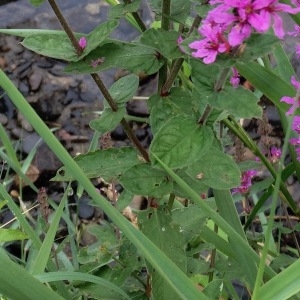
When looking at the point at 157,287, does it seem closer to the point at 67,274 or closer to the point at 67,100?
the point at 67,274

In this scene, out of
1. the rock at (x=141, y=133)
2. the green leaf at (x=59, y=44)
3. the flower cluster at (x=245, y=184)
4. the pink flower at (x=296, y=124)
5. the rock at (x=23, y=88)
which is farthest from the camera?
the rock at (x=23, y=88)

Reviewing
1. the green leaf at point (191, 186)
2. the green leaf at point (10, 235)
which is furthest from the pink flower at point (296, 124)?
Result: the green leaf at point (10, 235)

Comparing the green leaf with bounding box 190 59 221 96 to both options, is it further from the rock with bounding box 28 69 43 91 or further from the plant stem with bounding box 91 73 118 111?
the rock with bounding box 28 69 43 91

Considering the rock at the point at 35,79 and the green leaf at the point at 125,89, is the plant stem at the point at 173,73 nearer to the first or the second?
the green leaf at the point at 125,89

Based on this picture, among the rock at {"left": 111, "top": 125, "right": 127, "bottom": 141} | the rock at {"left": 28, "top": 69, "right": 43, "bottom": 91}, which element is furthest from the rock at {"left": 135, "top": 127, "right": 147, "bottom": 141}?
the rock at {"left": 28, "top": 69, "right": 43, "bottom": 91}

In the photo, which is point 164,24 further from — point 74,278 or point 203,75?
point 74,278

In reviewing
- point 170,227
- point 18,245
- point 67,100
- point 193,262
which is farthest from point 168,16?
point 67,100
